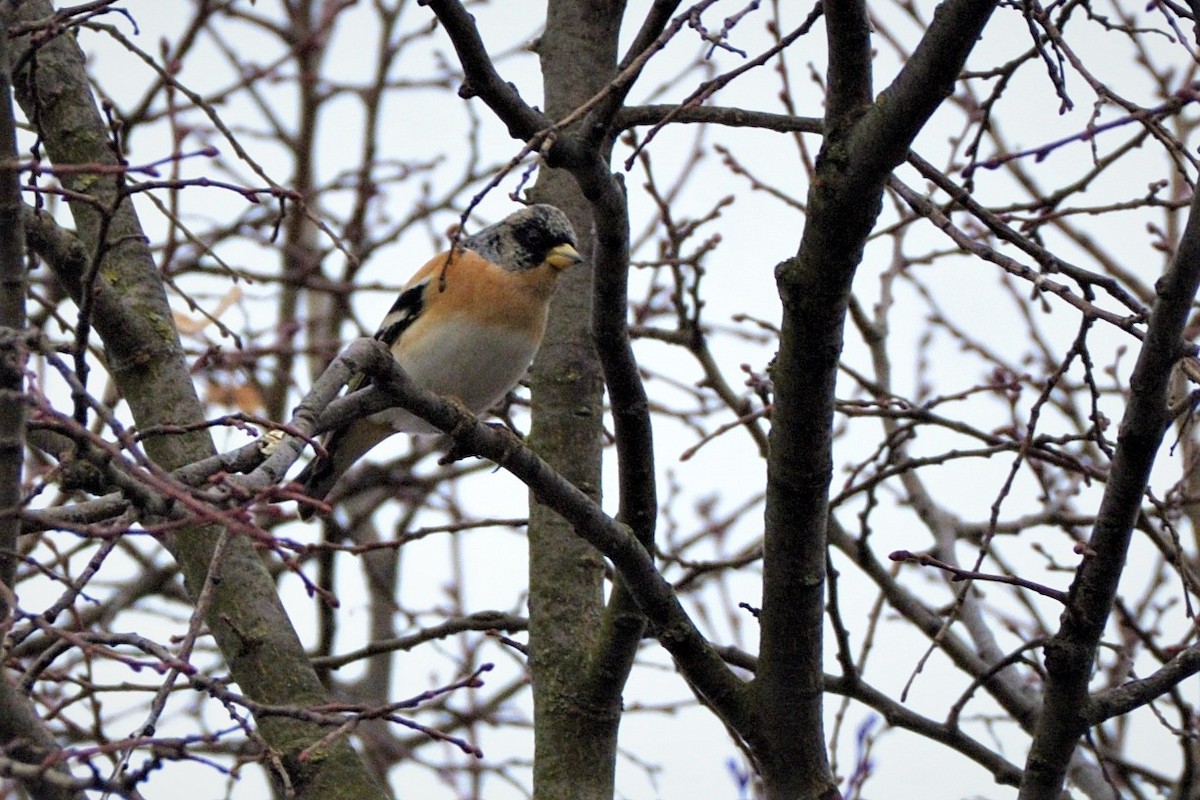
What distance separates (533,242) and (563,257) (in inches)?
8.1

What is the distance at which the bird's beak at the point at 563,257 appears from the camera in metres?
4.31

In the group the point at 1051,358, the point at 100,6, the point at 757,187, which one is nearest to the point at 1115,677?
the point at 1051,358

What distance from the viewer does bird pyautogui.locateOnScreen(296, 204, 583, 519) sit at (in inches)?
172

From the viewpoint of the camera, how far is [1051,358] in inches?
217

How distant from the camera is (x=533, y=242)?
451 cm

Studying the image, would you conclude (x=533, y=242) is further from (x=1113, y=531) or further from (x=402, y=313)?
(x=1113, y=531)

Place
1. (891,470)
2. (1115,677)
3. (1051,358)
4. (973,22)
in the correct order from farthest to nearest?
(1051,358)
(1115,677)
(891,470)
(973,22)

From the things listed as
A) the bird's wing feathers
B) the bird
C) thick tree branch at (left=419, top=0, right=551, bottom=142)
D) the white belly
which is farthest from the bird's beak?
thick tree branch at (left=419, top=0, right=551, bottom=142)

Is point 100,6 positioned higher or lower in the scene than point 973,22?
higher

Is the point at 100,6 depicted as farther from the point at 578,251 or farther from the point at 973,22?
the point at 578,251

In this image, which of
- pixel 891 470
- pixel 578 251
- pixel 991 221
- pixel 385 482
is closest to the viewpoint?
pixel 991 221

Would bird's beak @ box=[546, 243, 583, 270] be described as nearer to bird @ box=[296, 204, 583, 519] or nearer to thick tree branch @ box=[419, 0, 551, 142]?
bird @ box=[296, 204, 583, 519]

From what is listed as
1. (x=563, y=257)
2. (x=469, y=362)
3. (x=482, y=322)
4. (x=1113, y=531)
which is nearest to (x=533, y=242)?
(x=563, y=257)

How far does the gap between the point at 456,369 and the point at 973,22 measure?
246cm
